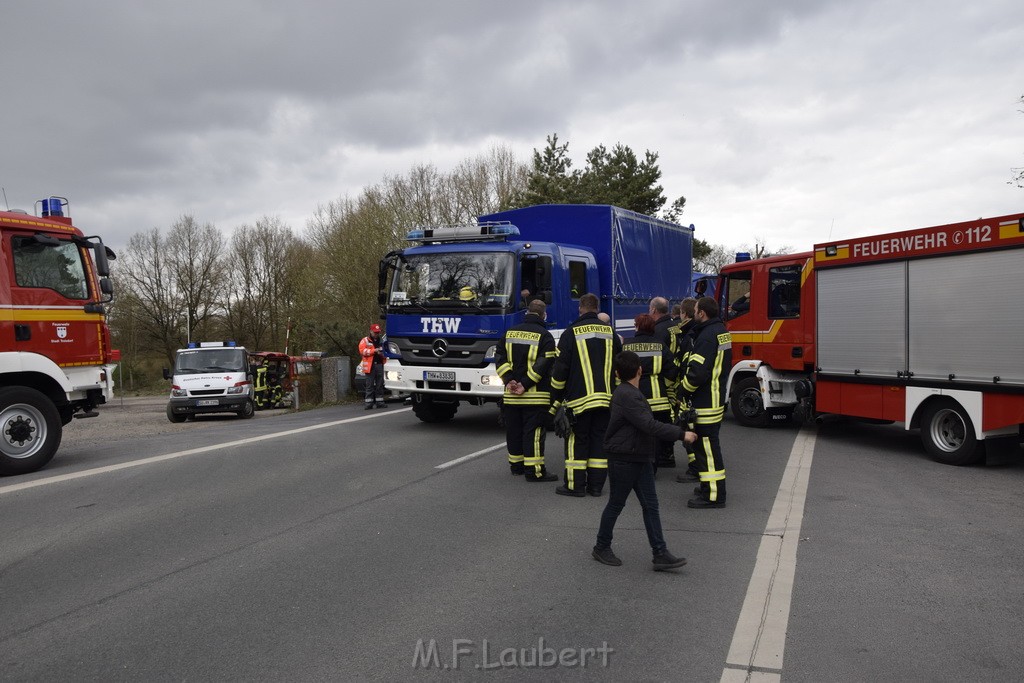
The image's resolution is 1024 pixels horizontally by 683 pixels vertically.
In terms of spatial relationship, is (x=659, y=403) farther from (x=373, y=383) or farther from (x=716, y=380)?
(x=373, y=383)

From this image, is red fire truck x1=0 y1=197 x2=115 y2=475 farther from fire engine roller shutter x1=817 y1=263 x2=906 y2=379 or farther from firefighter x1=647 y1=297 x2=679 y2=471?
fire engine roller shutter x1=817 y1=263 x2=906 y2=379

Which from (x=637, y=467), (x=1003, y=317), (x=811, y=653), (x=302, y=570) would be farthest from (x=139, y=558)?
(x=1003, y=317)

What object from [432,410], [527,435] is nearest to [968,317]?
[527,435]

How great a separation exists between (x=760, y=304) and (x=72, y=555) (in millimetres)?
9719

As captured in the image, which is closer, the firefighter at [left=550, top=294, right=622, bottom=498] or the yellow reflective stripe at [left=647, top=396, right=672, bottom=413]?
the firefighter at [left=550, top=294, right=622, bottom=498]

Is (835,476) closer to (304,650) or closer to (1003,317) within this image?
(1003,317)

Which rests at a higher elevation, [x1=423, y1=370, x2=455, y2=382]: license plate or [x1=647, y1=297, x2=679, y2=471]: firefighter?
[x1=647, y1=297, x2=679, y2=471]: firefighter

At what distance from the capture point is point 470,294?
10797 mm

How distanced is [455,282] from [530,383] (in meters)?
3.44

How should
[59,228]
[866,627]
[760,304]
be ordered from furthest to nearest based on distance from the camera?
[760,304] → [59,228] → [866,627]

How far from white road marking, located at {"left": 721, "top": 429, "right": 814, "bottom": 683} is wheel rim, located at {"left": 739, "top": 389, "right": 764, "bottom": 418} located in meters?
4.51

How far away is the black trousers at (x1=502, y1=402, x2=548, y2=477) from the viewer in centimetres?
804

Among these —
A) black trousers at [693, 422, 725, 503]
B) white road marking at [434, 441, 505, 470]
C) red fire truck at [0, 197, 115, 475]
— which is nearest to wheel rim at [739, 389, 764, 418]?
white road marking at [434, 441, 505, 470]

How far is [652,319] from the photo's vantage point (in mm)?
7254
